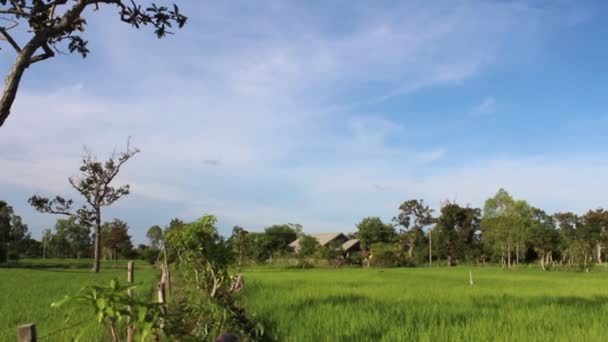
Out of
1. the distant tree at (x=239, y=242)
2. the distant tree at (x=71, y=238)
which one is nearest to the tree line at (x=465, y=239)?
the distant tree at (x=71, y=238)

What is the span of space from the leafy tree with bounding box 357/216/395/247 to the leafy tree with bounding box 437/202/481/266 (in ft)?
16.9

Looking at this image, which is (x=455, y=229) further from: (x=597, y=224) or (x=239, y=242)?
(x=239, y=242)

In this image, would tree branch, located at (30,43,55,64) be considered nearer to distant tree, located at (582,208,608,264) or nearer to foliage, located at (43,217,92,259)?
distant tree, located at (582,208,608,264)

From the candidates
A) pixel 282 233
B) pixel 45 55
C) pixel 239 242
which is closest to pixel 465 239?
pixel 282 233

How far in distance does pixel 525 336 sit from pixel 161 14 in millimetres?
5126

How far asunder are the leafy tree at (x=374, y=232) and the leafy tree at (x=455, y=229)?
5143 mm

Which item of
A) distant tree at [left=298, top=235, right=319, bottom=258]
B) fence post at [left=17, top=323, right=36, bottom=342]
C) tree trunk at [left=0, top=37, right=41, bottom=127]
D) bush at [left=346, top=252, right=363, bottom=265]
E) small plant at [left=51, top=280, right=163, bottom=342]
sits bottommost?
bush at [left=346, top=252, right=363, bottom=265]

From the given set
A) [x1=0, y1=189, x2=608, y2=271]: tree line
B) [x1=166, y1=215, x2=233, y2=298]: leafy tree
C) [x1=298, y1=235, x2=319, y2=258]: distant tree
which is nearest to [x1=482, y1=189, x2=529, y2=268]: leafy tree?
[x1=0, y1=189, x2=608, y2=271]: tree line

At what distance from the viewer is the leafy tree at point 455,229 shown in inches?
1806

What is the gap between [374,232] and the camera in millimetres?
49438

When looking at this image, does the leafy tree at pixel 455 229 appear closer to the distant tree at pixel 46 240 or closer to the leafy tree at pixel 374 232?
the leafy tree at pixel 374 232

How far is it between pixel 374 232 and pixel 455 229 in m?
7.62

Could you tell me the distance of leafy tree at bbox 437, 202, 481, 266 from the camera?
45875 millimetres

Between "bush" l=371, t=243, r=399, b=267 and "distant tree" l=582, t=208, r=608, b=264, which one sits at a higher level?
"distant tree" l=582, t=208, r=608, b=264
